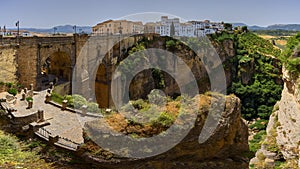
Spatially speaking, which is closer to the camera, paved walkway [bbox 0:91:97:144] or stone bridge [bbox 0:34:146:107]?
paved walkway [bbox 0:91:97:144]

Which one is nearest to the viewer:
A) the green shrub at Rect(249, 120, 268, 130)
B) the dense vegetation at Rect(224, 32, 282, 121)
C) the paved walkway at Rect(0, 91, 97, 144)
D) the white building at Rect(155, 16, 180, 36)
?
Result: the paved walkway at Rect(0, 91, 97, 144)

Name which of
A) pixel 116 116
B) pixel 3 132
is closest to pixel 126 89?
pixel 3 132

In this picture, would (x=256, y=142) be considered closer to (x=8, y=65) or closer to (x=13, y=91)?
(x=13, y=91)

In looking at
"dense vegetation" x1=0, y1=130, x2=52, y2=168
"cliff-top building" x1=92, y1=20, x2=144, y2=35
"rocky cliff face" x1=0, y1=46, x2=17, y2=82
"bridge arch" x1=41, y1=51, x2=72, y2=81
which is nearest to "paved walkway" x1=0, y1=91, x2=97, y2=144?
"dense vegetation" x1=0, y1=130, x2=52, y2=168

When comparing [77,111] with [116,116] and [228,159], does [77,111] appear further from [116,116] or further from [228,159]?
[228,159]

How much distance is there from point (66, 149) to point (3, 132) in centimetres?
393

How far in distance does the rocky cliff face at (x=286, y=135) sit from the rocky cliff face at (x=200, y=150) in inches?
A: 391

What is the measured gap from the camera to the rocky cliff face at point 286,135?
64.0 ft

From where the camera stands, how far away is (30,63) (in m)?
24.1

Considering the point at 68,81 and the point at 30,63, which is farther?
the point at 68,81

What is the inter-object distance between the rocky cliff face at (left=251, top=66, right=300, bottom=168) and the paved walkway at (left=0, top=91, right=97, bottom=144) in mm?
11195

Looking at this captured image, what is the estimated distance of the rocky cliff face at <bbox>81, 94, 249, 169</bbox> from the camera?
9.06m

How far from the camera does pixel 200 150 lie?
9.29 metres

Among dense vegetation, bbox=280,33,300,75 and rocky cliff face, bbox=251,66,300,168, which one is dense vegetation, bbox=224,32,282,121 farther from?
dense vegetation, bbox=280,33,300,75
